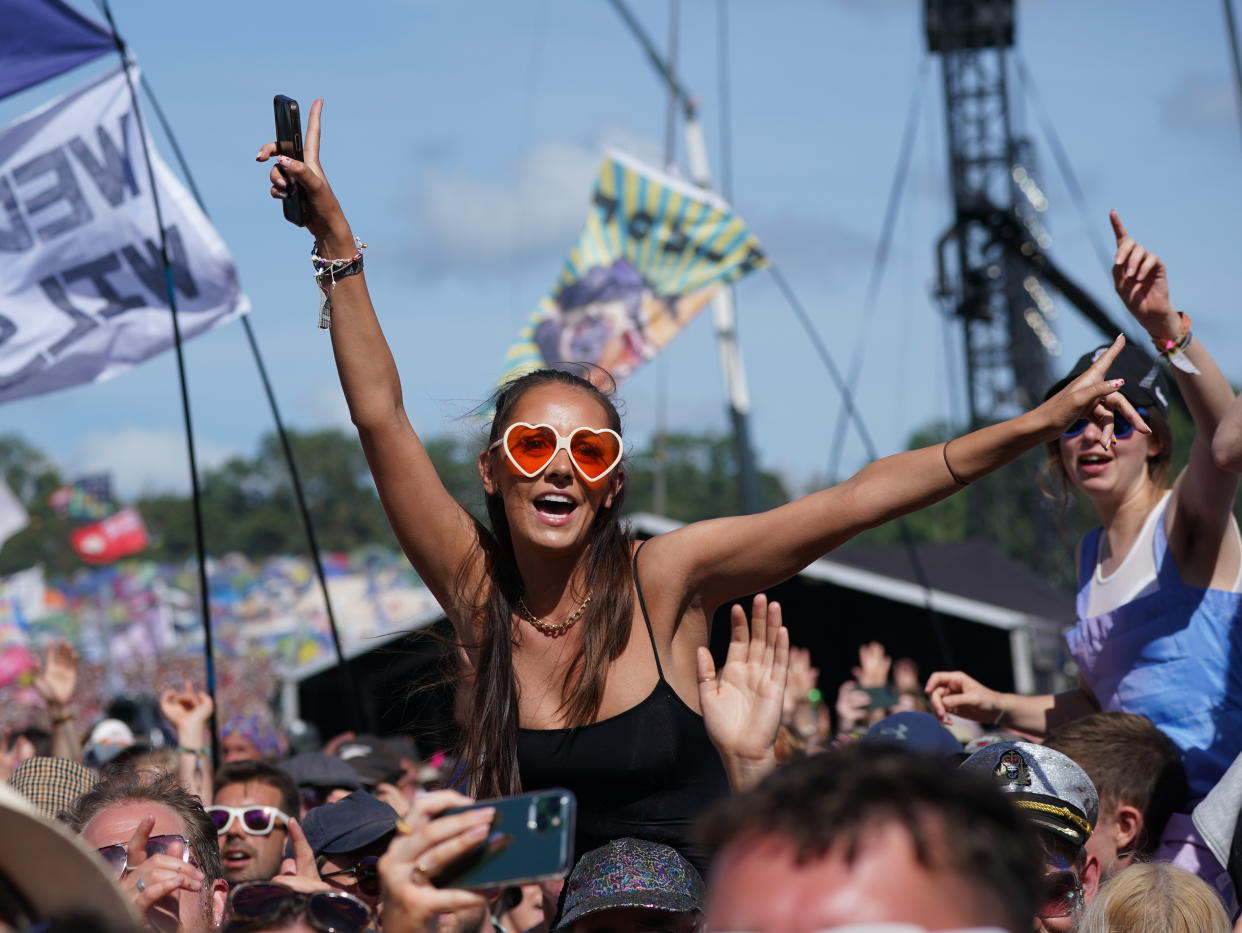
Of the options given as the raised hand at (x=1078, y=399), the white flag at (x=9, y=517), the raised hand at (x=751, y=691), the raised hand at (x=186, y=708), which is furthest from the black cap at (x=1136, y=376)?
the white flag at (x=9, y=517)

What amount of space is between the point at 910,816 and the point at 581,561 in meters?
1.84

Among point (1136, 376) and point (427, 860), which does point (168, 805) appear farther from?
point (1136, 376)

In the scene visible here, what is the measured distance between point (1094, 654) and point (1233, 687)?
1.27 ft

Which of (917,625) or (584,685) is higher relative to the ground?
(584,685)

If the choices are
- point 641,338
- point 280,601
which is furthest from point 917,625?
point 280,601

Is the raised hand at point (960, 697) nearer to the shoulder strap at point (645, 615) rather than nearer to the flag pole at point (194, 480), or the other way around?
the shoulder strap at point (645, 615)

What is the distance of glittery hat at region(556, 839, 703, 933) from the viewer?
8.91 ft

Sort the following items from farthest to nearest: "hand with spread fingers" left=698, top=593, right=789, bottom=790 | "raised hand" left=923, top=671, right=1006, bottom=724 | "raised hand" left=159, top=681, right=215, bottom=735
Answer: "raised hand" left=159, top=681, right=215, bottom=735
"raised hand" left=923, top=671, right=1006, bottom=724
"hand with spread fingers" left=698, top=593, right=789, bottom=790

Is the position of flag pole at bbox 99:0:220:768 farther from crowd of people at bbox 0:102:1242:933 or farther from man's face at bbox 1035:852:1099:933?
man's face at bbox 1035:852:1099:933

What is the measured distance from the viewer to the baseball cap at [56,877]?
1326mm

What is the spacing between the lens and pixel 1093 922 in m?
2.76

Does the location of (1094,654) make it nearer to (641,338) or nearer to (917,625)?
(641,338)

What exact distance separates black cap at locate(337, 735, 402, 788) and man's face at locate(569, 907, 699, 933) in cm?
364

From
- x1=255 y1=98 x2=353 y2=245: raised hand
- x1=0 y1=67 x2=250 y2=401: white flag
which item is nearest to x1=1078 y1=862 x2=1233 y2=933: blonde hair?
x1=255 y1=98 x2=353 y2=245: raised hand
